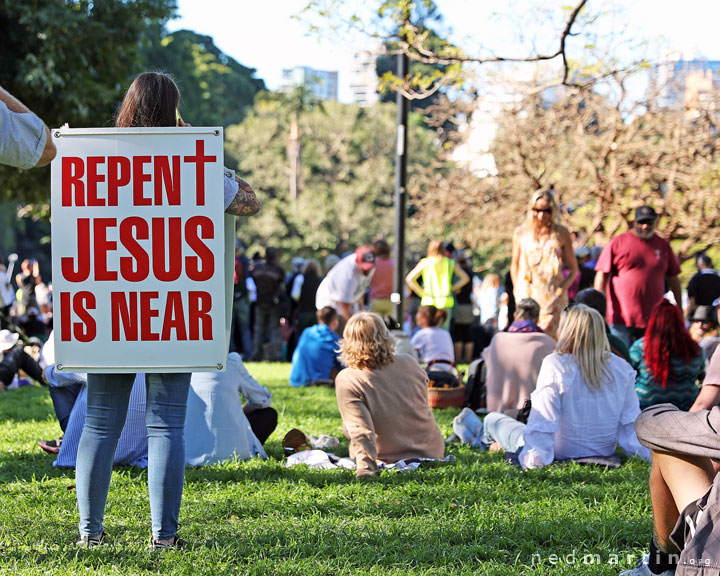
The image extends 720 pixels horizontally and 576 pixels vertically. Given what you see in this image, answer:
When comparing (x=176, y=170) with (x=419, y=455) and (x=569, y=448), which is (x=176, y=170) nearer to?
(x=419, y=455)

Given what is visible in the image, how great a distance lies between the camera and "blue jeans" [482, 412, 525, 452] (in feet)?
19.7

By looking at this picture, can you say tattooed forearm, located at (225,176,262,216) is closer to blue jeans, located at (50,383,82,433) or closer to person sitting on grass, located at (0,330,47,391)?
blue jeans, located at (50,383,82,433)

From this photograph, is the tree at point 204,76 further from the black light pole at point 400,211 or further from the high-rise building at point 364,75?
the black light pole at point 400,211

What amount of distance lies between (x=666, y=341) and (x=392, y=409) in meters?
2.52

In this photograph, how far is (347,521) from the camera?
4.37 meters

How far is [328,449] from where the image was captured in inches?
251

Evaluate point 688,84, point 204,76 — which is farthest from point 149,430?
point 204,76

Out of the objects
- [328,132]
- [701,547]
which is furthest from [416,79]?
[328,132]

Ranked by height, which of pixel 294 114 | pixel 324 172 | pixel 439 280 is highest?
pixel 294 114

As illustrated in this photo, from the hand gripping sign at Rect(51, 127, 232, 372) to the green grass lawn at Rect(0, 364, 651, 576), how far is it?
82cm

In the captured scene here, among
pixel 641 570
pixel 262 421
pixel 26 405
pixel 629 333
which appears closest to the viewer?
pixel 641 570

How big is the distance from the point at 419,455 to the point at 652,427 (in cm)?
278

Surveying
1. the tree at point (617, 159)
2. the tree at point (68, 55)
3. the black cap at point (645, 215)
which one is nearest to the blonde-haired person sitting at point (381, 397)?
the black cap at point (645, 215)

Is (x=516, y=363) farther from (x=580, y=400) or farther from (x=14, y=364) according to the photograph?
(x=14, y=364)
